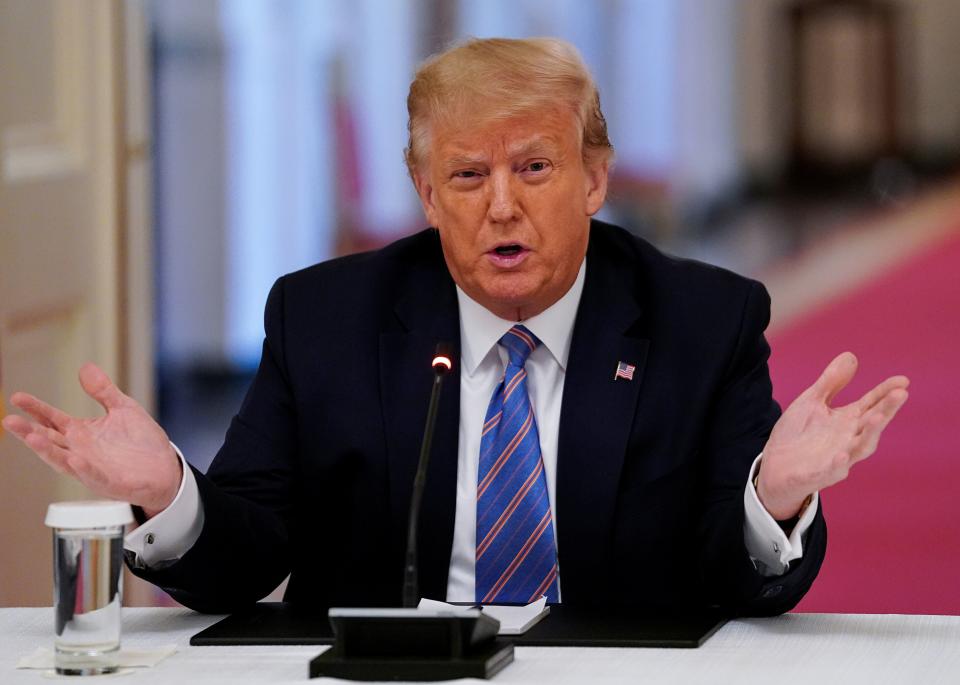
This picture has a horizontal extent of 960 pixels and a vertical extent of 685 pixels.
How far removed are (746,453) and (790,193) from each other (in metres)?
1.73

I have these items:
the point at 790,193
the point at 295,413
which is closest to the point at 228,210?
the point at 790,193

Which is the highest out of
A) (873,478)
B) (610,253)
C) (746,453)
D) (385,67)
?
(385,67)

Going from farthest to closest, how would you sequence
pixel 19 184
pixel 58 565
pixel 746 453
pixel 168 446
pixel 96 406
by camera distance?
pixel 96 406, pixel 19 184, pixel 746 453, pixel 168 446, pixel 58 565

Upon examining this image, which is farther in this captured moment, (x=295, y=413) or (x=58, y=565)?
(x=295, y=413)

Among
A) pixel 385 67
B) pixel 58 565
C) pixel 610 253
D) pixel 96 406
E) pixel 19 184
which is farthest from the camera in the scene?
pixel 385 67

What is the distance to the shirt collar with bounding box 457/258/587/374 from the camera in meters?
2.21

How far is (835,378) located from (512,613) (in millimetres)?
469

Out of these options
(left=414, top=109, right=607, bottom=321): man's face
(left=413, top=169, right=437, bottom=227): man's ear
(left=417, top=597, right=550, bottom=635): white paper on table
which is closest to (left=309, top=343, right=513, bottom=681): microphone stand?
(left=417, top=597, right=550, bottom=635): white paper on table

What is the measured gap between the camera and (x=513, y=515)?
2.10 m

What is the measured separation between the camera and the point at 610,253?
234 cm

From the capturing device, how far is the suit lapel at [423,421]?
2121 millimetres

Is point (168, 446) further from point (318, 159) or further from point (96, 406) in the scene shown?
point (318, 159)

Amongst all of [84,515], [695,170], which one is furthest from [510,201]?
[695,170]

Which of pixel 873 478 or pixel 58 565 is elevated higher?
pixel 58 565
